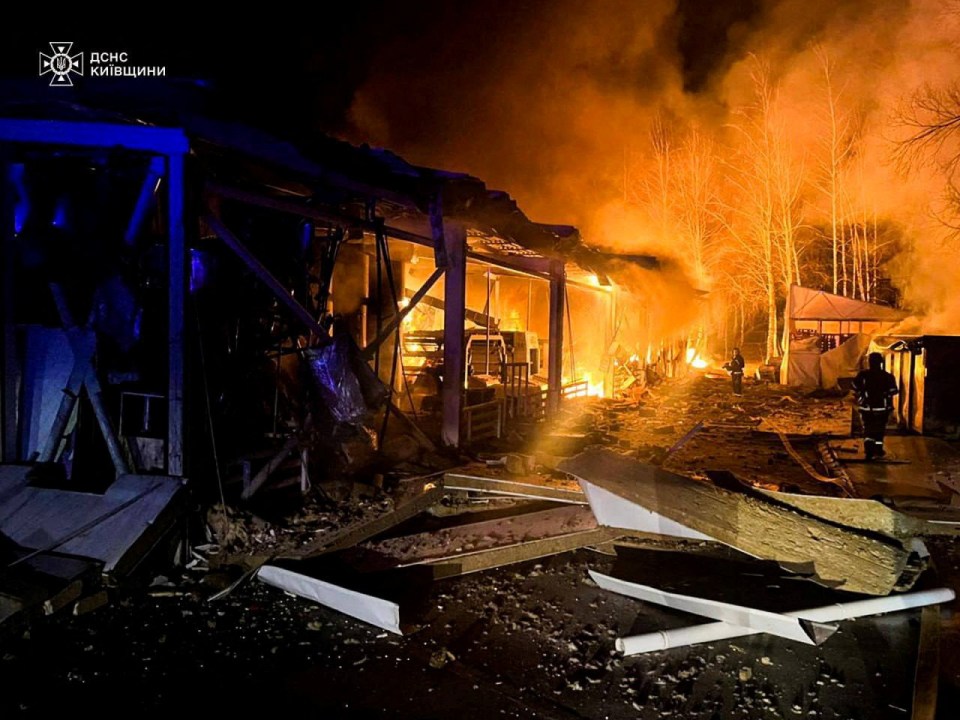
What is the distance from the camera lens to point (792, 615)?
420 centimetres

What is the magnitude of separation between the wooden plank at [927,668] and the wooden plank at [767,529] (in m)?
0.33

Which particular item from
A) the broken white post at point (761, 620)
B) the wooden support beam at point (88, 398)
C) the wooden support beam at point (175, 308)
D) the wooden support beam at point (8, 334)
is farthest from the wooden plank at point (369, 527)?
the wooden support beam at point (8, 334)

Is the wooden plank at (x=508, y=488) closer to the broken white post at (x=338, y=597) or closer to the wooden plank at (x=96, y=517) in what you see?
the broken white post at (x=338, y=597)

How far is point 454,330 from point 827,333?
828 inches

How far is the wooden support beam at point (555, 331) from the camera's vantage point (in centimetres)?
1352

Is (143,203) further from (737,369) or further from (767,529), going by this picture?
(737,369)

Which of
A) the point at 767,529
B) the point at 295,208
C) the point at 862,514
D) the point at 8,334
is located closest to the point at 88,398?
the point at 8,334

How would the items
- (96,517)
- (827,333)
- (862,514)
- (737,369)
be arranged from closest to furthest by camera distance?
(96,517) < (862,514) < (737,369) < (827,333)

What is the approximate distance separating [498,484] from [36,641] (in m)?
4.05

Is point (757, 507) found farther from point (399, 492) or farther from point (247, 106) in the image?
point (247, 106)

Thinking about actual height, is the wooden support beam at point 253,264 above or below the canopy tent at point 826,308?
below

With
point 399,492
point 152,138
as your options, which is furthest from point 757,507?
point 152,138

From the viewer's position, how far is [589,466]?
6.00 metres

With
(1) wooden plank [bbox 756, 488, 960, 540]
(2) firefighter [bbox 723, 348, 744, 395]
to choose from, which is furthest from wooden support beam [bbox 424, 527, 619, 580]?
(2) firefighter [bbox 723, 348, 744, 395]
